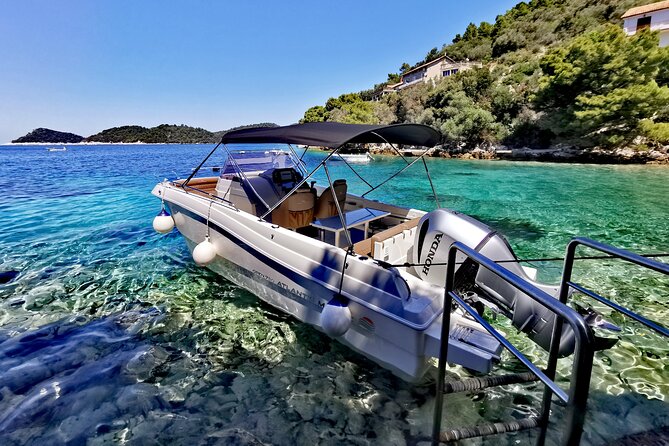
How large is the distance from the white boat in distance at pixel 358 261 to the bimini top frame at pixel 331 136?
2cm

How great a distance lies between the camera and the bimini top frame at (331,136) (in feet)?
12.5

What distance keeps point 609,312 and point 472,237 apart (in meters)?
3.12

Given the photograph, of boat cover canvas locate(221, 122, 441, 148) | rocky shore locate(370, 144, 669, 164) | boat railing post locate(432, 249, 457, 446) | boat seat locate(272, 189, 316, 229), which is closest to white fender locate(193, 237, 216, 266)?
boat seat locate(272, 189, 316, 229)

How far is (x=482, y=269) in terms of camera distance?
3260mm

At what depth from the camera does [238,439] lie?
2949 millimetres

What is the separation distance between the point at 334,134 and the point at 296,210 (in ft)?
5.58

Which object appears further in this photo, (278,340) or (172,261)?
(172,261)

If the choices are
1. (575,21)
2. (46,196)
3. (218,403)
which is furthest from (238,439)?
(575,21)

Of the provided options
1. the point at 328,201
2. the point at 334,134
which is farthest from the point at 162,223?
the point at 334,134

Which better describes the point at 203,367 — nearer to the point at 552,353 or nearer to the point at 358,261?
the point at 358,261

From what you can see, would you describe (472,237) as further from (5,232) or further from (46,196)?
(46,196)

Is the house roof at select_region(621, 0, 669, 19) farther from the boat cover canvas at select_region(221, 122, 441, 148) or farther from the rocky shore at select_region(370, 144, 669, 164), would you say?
the boat cover canvas at select_region(221, 122, 441, 148)

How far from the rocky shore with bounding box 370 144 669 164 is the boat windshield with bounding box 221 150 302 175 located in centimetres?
1179

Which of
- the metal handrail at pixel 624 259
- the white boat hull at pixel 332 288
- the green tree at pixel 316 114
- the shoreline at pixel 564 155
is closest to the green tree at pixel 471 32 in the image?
the green tree at pixel 316 114
